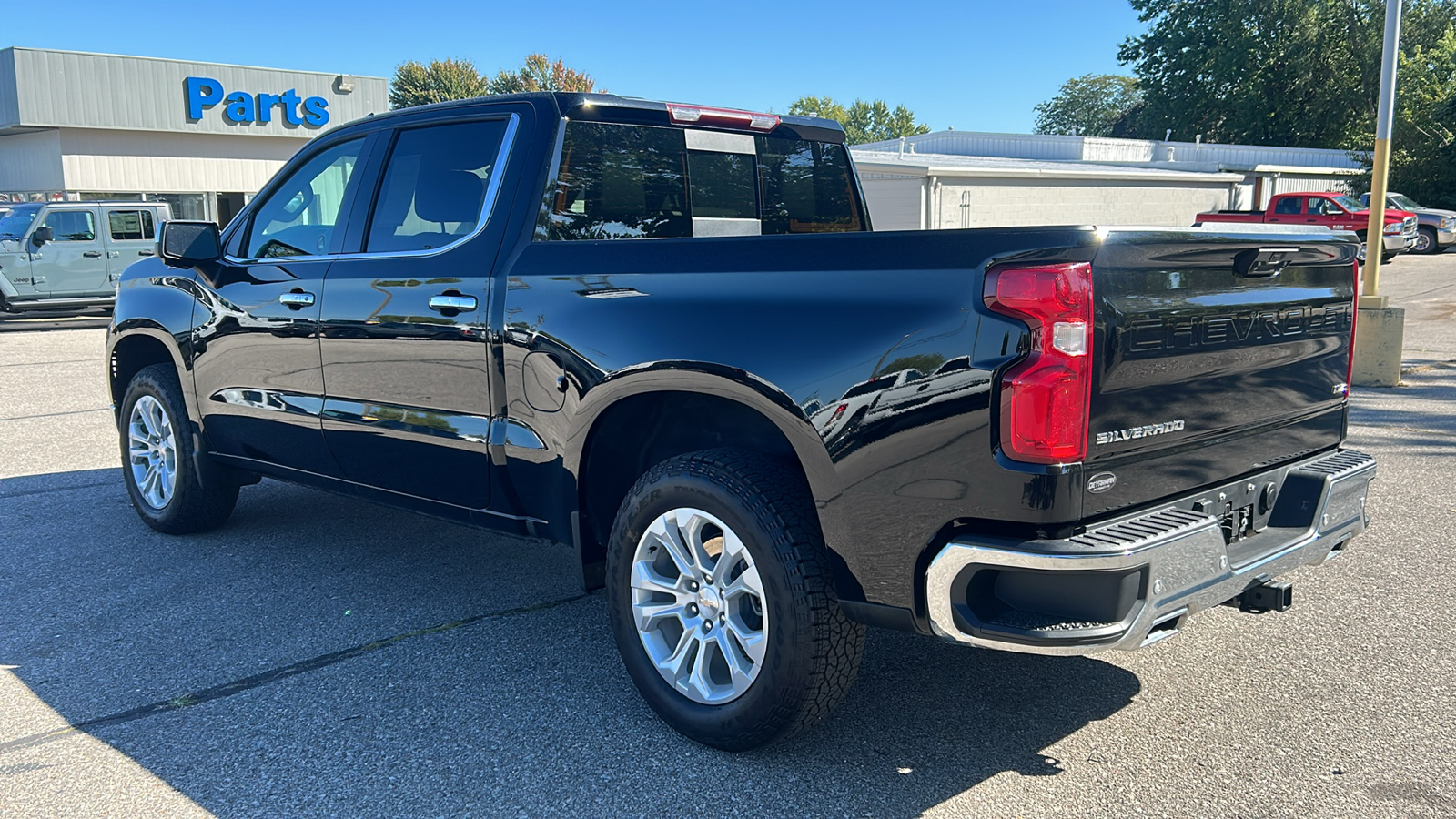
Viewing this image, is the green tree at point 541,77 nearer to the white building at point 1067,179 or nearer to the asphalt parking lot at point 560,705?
the white building at point 1067,179

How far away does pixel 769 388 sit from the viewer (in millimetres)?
3084

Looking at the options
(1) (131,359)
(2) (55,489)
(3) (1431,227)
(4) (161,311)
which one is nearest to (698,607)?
(4) (161,311)

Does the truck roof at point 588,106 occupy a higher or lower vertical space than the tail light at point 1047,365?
higher

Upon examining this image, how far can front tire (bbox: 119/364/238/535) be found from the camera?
5.46 meters

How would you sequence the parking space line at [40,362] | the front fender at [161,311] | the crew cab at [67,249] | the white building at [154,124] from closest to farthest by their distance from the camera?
the front fender at [161,311]
the parking space line at [40,362]
the crew cab at [67,249]
the white building at [154,124]

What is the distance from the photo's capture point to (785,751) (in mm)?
3322

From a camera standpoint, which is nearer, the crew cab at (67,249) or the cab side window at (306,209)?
the cab side window at (306,209)

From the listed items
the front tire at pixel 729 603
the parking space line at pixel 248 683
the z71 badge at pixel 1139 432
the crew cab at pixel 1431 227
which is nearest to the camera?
the z71 badge at pixel 1139 432

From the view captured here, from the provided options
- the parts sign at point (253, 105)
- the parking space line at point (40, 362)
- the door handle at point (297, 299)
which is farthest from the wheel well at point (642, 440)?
the parts sign at point (253, 105)

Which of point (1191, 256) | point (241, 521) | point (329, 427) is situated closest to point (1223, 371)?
point (1191, 256)

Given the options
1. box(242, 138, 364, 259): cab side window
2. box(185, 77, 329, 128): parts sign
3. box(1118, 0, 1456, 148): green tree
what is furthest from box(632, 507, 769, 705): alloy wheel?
box(1118, 0, 1456, 148): green tree

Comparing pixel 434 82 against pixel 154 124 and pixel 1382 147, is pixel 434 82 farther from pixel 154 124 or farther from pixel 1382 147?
pixel 1382 147

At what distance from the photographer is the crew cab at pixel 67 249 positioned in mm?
18047

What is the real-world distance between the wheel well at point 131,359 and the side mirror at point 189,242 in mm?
817
